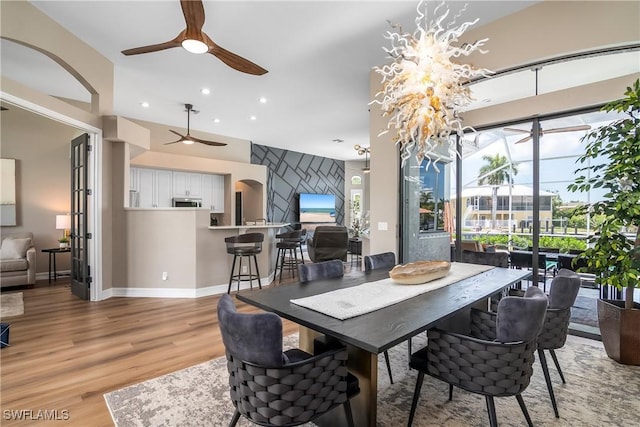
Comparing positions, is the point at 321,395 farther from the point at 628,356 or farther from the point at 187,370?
the point at 628,356

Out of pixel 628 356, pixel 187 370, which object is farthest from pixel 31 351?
pixel 628 356

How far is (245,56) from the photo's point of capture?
4.00m

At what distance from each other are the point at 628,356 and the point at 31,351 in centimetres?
529

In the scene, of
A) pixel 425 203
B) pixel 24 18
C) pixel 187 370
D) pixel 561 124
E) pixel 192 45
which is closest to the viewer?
pixel 187 370

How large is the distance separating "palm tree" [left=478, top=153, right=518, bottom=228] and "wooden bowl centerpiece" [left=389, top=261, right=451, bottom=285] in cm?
245

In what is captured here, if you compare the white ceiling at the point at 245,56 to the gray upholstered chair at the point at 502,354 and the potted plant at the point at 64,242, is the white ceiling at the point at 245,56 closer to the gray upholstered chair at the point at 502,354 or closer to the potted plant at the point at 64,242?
the potted plant at the point at 64,242

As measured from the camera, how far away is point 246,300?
1.90 m

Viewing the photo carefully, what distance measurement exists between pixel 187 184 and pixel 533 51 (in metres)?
7.09

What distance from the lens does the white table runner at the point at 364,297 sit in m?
1.66

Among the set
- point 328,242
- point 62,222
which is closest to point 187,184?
point 62,222

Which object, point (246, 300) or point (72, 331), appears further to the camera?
point (72, 331)

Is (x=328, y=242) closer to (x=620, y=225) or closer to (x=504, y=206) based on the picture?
(x=504, y=206)

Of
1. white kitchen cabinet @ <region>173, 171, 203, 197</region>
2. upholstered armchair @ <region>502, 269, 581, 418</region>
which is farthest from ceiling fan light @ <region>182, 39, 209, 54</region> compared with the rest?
white kitchen cabinet @ <region>173, 171, 203, 197</region>

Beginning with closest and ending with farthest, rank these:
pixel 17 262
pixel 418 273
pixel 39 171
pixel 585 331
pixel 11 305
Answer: pixel 418 273 < pixel 585 331 < pixel 11 305 < pixel 17 262 < pixel 39 171
